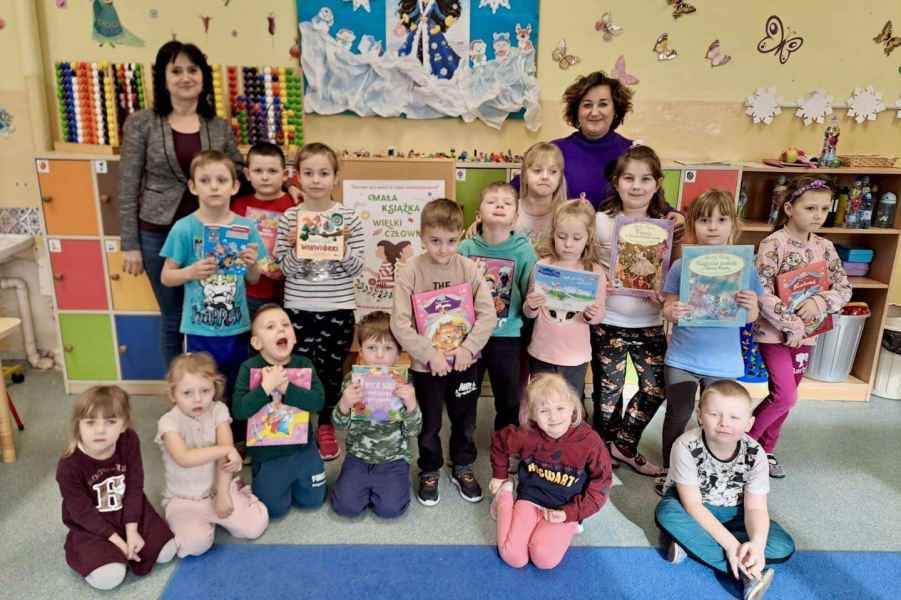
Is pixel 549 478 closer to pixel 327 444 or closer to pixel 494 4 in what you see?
pixel 327 444

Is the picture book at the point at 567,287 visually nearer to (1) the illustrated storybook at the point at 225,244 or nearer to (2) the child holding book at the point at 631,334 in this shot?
(2) the child holding book at the point at 631,334

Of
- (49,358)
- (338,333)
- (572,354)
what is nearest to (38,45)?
(49,358)

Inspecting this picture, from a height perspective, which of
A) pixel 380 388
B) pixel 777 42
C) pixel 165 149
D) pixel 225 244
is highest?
pixel 777 42

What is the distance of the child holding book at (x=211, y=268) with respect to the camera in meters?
2.87

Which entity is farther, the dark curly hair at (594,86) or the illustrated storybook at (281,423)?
the dark curly hair at (594,86)

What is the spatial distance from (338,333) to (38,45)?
2721mm

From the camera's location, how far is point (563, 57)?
14.0 feet

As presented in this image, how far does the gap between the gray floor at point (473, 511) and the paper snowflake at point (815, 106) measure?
2031 mm

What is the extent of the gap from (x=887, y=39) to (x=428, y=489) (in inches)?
161

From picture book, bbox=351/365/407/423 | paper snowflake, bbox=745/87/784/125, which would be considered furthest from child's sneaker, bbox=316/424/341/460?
paper snowflake, bbox=745/87/784/125

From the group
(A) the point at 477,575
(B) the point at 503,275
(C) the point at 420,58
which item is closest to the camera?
(A) the point at 477,575

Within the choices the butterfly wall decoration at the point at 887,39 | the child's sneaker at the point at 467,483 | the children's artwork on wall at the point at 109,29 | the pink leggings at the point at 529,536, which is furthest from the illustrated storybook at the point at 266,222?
the butterfly wall decoration at the point at 887,39

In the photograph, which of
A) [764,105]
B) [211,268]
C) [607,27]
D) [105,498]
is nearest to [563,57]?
[607,27]

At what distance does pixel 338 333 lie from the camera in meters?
3.21
